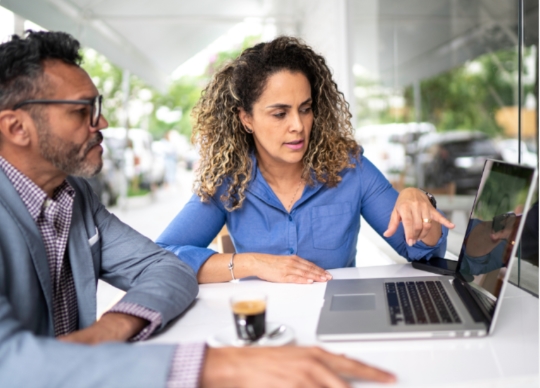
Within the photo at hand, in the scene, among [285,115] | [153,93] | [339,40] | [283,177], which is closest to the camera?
[285,115]

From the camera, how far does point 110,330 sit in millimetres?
1092

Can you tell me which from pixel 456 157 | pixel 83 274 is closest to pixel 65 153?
pixel 83 274

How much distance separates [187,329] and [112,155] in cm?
1028

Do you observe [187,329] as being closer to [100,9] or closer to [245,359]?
[245,359]

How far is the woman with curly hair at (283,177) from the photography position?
1.91 metres

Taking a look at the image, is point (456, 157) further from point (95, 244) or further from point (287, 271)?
point (95, 244)


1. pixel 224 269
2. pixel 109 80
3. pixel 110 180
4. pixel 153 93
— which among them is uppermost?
pixel 109 80

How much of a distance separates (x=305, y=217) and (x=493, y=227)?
79cm

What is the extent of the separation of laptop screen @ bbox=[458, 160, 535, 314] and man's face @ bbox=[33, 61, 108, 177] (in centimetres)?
95

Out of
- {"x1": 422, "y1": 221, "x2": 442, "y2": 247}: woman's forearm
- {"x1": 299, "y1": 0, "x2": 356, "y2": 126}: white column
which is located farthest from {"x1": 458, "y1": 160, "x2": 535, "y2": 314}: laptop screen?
{"x1": 299, "y1": 0, "x2": 356, "y2": 126}: white column

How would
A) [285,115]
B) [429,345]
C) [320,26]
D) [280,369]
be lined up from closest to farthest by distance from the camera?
1. [280,369]
2. [429,345]
3. [285,115]
4. [320,26]

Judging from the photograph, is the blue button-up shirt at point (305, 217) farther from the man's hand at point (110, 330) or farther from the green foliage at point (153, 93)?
the green foliage at point (153, 93)

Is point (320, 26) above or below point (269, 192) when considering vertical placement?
above

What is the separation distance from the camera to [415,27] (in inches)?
246
